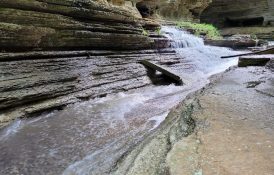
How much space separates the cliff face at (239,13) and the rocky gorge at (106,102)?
1671 centimetres

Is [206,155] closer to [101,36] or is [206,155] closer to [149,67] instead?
[101,36]

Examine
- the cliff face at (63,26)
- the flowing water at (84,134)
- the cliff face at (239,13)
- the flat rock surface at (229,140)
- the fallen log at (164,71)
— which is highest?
the cliff face at (239,13)

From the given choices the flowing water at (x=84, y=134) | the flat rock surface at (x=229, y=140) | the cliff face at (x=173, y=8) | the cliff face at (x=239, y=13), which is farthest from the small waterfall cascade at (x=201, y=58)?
the cliff face at (x=239, y=13)

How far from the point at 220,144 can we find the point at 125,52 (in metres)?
5.21

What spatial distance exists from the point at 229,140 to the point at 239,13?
23.9 m

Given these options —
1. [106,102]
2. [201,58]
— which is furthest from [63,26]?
[201,58]

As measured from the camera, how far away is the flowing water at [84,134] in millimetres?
3154

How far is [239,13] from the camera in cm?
2433

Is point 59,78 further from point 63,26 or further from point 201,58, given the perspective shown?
point 201,58

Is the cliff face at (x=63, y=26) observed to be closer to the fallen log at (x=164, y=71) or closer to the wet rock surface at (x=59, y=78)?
the wet rock surface at (x=59, y=78)

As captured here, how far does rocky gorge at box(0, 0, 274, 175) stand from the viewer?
2.59 meters

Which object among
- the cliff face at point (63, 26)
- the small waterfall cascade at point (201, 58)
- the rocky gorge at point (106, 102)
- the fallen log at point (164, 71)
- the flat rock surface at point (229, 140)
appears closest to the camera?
the flat rock surface at point (229, 140)

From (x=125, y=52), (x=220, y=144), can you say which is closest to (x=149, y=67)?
(x=125, y=52)

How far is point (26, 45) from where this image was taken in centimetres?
525
